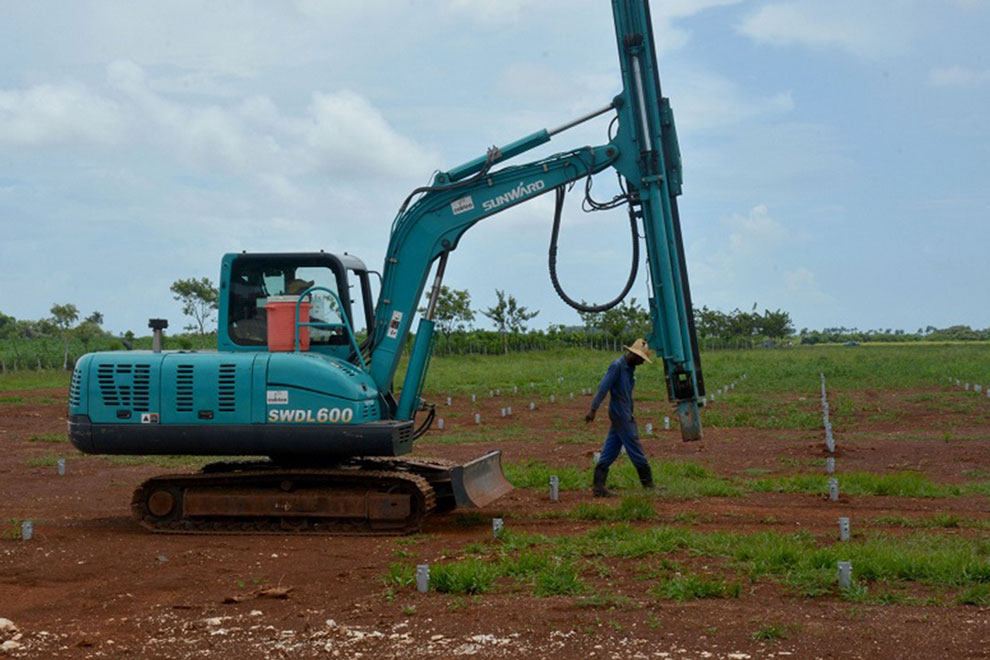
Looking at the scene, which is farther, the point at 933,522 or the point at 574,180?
the point at 574,180

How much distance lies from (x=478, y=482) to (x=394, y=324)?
204 centimetres

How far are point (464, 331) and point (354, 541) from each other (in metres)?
59.9

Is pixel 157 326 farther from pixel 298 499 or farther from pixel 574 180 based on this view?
pixel 574 180

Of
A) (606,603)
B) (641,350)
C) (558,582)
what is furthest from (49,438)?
(606,603)

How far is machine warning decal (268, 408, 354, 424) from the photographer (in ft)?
36.7

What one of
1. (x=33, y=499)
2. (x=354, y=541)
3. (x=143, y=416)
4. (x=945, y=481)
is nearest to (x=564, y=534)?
(x=354, y=541)

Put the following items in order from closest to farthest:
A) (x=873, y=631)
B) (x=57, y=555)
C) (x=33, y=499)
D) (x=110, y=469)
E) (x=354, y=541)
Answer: (x=873, y=631) → (x=57, y=555) → (x=354, y=541) → (x=33, y=499) → (x=110, y=469)

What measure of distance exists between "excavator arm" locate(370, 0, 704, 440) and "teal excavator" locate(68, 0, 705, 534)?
16mm

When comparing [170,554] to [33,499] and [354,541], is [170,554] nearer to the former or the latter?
[354,541]

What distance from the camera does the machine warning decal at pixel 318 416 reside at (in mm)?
11180

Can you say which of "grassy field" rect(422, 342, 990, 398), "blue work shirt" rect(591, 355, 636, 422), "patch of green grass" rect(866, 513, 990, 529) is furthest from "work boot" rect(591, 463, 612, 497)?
"grassy field" rect(422, 342, 990, 398)

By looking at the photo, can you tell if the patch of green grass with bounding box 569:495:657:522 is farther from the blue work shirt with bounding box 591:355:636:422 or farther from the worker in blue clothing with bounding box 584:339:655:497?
the blue work shirt with bounding box 591:355:636:422

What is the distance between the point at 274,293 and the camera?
12.0 meters

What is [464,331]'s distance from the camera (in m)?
71.0
